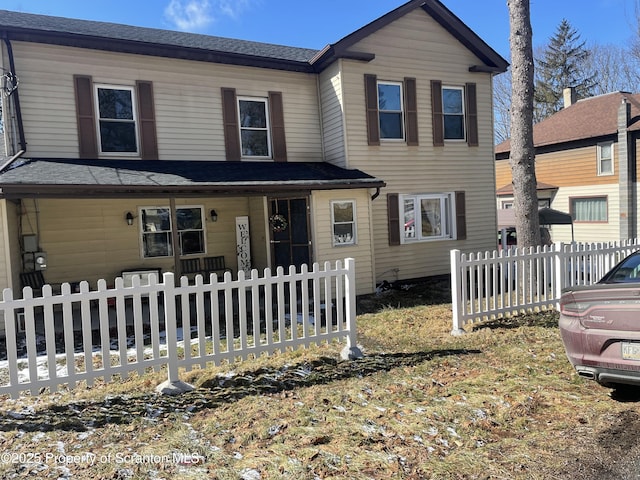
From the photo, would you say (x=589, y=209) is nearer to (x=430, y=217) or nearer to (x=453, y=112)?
(x=453, y=112)

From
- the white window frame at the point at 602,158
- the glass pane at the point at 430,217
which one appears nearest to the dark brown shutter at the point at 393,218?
the glass pane at the point at 430,217

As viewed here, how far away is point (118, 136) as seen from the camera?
10445mm

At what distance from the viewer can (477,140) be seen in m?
13.2

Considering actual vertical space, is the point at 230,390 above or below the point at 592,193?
below

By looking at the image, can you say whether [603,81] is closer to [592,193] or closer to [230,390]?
[592,193]

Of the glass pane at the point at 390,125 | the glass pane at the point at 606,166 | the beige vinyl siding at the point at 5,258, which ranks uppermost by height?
the glass pane at the point at 390,125

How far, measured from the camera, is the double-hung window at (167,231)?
11344 millimetres

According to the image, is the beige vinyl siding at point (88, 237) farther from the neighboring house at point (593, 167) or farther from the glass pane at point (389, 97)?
the neighboring house at point (593, 167)

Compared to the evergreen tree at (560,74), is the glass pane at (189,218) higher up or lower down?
lower down

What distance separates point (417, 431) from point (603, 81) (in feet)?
138

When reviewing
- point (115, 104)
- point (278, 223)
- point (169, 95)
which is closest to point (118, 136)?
point (115, 104)

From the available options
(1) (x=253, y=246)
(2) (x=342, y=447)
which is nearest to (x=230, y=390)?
(2) (x=342, y=447)

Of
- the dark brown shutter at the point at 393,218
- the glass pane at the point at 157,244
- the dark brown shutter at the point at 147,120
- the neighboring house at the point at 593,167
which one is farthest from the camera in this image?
the neighboring house at the point at 593,167

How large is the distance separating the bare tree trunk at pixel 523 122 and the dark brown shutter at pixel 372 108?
149 inches
